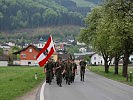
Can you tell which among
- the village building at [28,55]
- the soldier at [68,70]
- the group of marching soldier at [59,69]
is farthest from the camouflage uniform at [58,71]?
the village building at [28,55]

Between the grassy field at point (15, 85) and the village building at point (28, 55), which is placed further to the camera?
the village building at point (28, 55)

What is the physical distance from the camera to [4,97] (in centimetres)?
1656

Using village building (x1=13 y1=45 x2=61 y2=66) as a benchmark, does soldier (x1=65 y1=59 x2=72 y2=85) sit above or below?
below

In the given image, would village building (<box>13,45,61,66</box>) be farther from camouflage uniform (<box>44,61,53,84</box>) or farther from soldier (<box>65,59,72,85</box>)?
camouflage uniform (<box>44,61,53,84</box>)

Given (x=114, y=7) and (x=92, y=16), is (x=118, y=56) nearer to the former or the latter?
(x=92, y=16)

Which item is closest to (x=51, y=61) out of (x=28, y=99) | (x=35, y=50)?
(x=28, y=99)

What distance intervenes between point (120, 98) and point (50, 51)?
412 inches

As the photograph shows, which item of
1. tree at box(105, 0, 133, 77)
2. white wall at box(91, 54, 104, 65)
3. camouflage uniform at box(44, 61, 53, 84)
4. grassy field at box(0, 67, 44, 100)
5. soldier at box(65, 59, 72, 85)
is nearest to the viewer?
grassy field at box(0, 67, 44, 100)

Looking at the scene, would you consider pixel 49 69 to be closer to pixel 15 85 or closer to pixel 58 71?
pixel 58 71

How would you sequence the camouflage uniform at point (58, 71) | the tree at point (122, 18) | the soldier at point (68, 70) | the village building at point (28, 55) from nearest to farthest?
the camouflage uniform at point (58, 71), the soldier at point (68, 70), the tree at point (122, 18), the village building at point (28, 55)

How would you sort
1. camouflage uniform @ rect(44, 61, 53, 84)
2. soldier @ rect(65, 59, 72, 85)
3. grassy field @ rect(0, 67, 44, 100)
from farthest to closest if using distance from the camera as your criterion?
soldier @ rect(65, 59, 72, 85), camouflage uniform @ rect(44, 61, 53, 84), grassy field @ rect(0, 67, 44, 100)

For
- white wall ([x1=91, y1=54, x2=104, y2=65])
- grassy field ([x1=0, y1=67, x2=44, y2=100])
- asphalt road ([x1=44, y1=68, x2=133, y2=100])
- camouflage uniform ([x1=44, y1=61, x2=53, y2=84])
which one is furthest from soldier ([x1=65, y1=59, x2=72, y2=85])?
white wall ([x1=91, y1=54, x2=104, y2=65])

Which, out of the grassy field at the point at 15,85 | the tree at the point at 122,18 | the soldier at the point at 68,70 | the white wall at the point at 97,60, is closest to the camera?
the grassy field at the point at 15,85

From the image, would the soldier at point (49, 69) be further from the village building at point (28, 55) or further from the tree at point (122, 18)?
the village building at point (28, 55)
